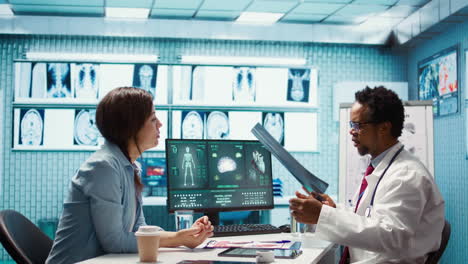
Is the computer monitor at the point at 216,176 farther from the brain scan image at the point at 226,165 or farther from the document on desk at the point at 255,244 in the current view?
the document on desk at the point at 255,244

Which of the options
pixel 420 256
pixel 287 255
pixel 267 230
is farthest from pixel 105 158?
pixel 420 256

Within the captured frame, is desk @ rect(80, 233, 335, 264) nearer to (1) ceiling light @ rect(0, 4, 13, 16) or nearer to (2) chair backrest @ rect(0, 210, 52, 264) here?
(2) chair backrest @ rect(0, 210, 52, 264)

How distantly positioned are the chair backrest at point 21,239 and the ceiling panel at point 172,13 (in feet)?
11.6

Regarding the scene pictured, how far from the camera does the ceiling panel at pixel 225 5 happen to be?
16.4 feet

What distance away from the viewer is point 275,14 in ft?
17.9

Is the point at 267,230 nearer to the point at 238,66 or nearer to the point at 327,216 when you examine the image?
the point at 327,216

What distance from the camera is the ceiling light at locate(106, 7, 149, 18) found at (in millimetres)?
5297

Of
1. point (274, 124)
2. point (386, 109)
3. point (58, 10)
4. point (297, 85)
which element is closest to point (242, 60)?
point (297, 85)

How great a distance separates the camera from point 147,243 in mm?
1742

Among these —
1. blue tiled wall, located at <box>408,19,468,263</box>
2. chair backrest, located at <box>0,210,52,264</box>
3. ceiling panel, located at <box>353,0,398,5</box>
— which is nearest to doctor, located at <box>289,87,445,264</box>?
chair backrest, located at <box>0,210,52,264</box>

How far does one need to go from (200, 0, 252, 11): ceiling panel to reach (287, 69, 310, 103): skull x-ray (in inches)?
39.9

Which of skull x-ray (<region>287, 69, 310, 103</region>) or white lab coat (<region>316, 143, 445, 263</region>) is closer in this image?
white lab coat (<region>316, 143, 445, 263</region>)

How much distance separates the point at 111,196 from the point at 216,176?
0.82 m

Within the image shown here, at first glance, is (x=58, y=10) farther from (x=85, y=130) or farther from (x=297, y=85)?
(x=297, y=85)
